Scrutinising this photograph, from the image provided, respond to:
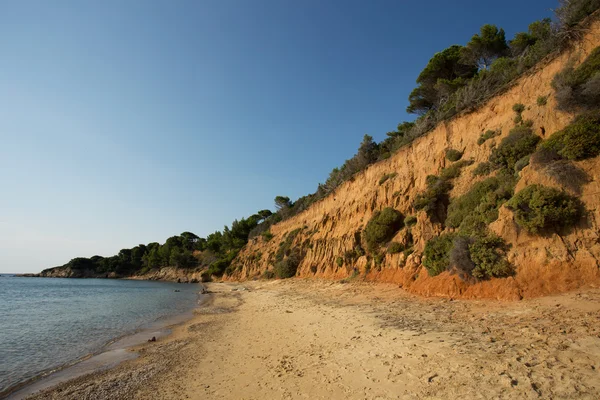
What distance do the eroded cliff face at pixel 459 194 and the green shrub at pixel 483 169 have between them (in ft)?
1.76

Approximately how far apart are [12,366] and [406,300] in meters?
15.5

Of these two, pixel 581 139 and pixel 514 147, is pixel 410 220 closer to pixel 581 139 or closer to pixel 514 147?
pixel 514 147

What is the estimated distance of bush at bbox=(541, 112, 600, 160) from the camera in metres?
10.9

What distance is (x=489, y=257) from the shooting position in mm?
11867

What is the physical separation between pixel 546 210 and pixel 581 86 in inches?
242

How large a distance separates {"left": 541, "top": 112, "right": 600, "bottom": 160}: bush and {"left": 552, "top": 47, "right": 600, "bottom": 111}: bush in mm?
797

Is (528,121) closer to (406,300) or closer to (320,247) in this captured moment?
(406,300)

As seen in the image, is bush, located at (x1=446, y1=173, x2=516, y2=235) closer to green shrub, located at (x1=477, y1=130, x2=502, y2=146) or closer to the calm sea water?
green shrub, located at (x1=477, y1=130, x2=502, y2=146)

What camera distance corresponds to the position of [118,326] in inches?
647

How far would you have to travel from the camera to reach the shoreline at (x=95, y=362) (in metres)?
8.36

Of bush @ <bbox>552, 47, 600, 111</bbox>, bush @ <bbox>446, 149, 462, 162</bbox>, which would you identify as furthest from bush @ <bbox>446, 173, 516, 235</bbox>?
bush @ <bbox>446, 149, 462, 162</bbox>

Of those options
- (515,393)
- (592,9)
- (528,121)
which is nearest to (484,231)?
(528,121)

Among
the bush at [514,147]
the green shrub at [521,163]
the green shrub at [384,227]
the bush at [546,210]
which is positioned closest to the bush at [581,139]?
the green shrub at [521,163]

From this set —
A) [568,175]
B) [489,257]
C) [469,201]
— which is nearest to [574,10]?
[568,175]
